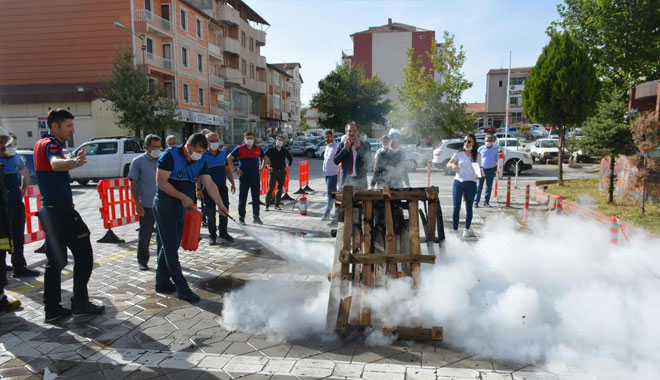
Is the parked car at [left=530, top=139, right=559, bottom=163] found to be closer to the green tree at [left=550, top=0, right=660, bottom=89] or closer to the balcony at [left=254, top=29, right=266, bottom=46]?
the green tree at [left=550, top=0, right=660, bottom=89]

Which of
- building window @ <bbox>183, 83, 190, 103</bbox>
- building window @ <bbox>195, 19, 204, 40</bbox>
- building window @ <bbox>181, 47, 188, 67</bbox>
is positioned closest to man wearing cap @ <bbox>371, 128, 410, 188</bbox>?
building window @ <bbox>183, 83, 190, 103</bbox>

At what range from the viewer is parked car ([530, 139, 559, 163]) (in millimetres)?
25308

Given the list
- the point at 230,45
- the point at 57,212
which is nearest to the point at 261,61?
the point at 230,45

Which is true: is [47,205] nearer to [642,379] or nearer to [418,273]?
[418,273]

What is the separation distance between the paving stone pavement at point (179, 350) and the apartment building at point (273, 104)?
44.6 meters

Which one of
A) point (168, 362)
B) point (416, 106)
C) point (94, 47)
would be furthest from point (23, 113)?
point (168, 362)

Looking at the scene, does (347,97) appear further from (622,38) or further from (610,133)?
(610,133)

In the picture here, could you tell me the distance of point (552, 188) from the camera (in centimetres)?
1334

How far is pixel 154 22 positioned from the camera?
27.7 m

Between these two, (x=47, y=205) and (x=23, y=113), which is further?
(x=23, y=113)

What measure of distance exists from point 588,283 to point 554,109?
11.5 m

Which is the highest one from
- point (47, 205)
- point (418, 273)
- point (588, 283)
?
point (47, 205)

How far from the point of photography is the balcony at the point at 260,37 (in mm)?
45906

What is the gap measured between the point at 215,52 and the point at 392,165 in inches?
1326
